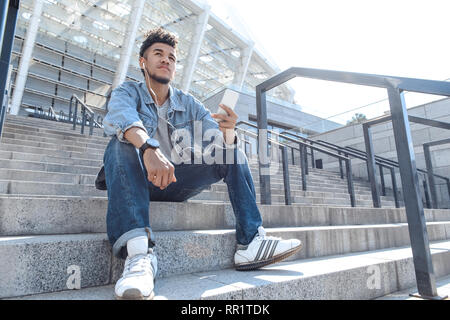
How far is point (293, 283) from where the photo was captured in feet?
4.07

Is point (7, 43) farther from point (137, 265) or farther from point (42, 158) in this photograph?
point (42, 158)

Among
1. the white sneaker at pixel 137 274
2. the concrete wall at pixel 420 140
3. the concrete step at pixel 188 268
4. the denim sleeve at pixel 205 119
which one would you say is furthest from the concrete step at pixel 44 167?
the concrete wall at pixel 420 140

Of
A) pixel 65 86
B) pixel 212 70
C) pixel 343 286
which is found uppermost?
pixel 212 70

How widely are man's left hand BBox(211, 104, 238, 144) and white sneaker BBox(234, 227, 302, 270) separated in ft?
2.06

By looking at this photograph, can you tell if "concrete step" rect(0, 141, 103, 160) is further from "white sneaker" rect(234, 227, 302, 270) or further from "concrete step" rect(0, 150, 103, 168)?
"white sneaker" rect(234, 227, 302, 270)

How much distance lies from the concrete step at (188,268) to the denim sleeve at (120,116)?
508mm

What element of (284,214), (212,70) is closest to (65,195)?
(284,214)

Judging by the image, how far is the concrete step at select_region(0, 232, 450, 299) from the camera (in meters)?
1.07

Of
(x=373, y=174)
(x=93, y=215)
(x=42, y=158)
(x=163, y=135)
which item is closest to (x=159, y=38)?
(x=163, y=135)

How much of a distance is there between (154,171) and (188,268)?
23.4 inches

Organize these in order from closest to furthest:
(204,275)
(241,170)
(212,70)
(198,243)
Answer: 1. (204,275)
2. (198,243)
3. (241,170)
4. (212,70)

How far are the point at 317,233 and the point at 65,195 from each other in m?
2.03
